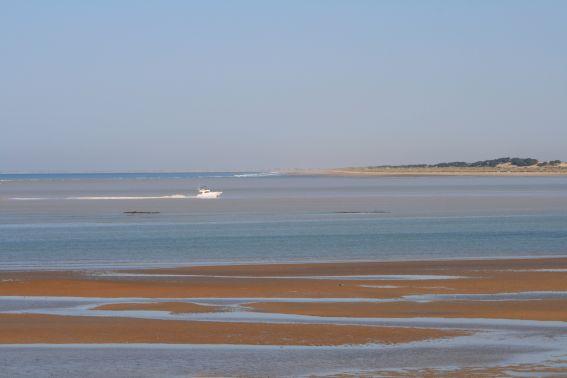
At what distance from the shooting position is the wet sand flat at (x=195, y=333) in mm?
16891

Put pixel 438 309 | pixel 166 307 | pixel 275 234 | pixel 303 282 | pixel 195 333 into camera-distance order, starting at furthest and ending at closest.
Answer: pixel 275 234 < pixel 303 282 < pixel 166 307 < pixel 438 309 < pixel 195 333

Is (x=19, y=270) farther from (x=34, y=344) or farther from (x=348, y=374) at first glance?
(x=348, y=374)

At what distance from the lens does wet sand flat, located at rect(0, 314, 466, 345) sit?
665 inches

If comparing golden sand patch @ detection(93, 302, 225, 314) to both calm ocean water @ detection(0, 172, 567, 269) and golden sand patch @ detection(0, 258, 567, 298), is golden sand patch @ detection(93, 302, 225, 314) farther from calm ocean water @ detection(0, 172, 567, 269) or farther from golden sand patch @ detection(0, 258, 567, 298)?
calm ocean water @ detection(0, 172, 567, 269)

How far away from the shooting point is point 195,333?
17.6 meters

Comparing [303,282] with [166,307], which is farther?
[303,282]

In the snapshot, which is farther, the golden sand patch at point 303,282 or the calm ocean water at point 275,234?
the calm ocean water at point 275,234

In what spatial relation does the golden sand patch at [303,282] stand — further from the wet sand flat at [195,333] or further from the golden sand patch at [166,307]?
the wet sand flat at [195,333]

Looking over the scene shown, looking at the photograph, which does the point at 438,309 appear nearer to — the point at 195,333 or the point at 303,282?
the point at 195,333

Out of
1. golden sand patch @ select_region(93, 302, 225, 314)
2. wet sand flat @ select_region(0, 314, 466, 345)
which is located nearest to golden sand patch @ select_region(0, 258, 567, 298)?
golden sand patch @ select_region(93, 302, 225, 314)

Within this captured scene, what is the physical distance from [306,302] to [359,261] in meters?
10.7

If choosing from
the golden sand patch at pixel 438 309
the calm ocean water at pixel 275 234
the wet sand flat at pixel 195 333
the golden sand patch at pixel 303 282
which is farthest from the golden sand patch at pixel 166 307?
the calm ocean water at pixel 275 234

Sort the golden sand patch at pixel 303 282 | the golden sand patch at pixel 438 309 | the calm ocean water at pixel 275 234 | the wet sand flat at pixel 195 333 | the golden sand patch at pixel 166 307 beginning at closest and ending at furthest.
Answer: the wet sand flat at pixel 195 333 → the golden sand patch at pixel 438 309 → the golden sand patch at pixel 166 307 → the golden sand patch at pixel 303 282 → the calm ocean water at pixel 275 234

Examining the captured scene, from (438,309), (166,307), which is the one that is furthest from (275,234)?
(438,309)
